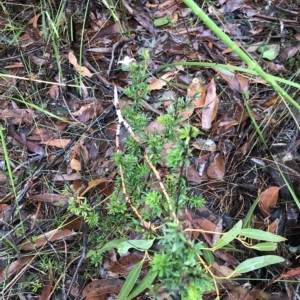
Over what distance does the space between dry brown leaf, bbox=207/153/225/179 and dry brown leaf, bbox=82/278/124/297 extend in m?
0.45

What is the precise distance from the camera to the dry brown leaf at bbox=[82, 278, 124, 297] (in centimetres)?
133

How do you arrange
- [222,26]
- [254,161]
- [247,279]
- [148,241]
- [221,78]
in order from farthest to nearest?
Answer: [222,26] < [221,78] < [254,161] < [247,279] < [148,241]

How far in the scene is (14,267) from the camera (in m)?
1.41

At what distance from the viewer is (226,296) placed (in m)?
1.30

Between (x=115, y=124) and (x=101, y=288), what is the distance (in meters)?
0.56

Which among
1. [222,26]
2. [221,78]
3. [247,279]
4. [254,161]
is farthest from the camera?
[222,26]

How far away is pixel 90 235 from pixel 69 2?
0.95 metres

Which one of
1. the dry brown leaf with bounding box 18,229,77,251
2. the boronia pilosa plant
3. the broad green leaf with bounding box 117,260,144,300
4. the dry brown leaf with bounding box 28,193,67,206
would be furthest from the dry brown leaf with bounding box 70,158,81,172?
the broad green leaf with bounding box 117,260,144,300

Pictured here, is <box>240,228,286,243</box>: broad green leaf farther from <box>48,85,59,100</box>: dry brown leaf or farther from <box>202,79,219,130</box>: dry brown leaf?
<box>48,85,59,100</box>: dry brown leaf

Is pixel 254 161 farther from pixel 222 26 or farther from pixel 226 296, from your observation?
pixel 222 26

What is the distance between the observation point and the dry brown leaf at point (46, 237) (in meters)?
1.42

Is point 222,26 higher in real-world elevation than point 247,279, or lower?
higher

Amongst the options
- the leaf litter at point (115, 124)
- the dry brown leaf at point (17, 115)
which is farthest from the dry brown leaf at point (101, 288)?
the dry brown leaf at point (17, 115)

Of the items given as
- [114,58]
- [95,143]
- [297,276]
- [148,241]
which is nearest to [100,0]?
[114,58]
